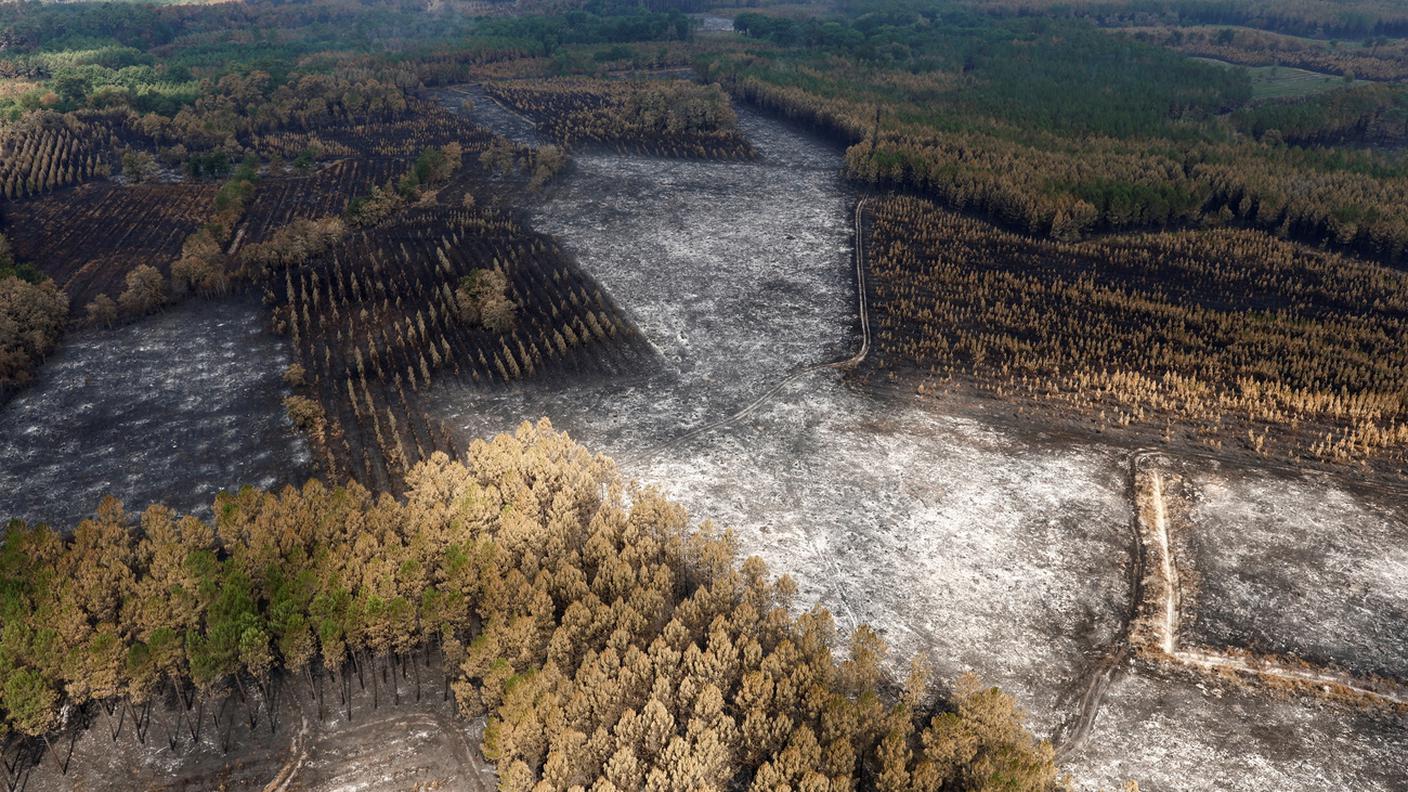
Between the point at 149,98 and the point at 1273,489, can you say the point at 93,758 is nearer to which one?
the point at 1273,489

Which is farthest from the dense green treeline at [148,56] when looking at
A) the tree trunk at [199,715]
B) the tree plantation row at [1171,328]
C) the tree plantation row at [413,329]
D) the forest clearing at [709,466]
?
the tree trunk at [199,715]

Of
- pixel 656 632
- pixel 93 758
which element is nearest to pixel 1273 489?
pixel 656 632

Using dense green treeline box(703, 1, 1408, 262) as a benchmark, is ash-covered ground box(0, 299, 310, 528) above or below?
below

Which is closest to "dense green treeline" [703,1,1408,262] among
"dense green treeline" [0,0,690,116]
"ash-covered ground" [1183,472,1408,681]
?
"ash-covered ground" [1183,472,1408,681]

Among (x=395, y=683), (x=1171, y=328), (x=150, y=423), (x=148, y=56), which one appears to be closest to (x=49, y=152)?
(x=148, y=56)

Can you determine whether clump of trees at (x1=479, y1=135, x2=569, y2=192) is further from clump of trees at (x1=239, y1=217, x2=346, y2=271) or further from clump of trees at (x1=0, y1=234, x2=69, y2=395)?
clump of trees at (x1=0, y1=234, x2=69, y2=395)
